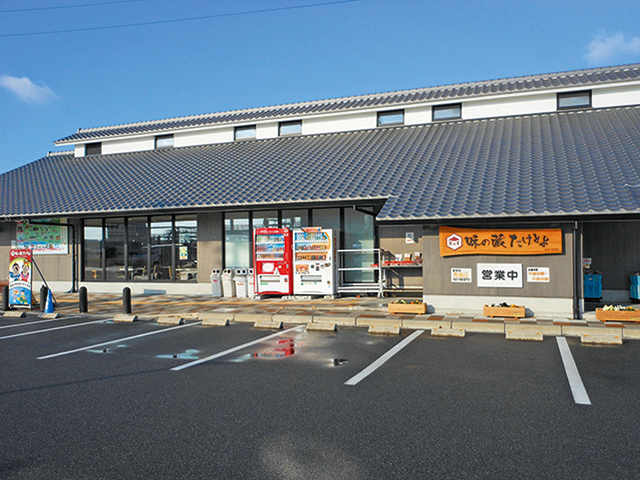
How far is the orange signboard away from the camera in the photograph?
36.0 ft

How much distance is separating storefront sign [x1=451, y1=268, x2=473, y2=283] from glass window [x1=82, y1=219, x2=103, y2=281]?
13382mm

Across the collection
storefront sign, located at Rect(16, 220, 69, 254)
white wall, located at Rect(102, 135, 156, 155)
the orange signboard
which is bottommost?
the orange signboard

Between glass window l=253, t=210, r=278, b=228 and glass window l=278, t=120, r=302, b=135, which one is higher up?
glass window l=278, t=120, r=302, b=135

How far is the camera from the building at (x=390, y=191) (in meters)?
11.3

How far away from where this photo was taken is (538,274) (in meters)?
11.1

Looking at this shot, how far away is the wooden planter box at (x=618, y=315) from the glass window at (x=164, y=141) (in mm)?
17934

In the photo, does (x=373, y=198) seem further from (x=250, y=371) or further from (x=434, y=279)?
(x=250, y=371)

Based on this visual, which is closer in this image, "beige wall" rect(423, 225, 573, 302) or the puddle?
the puddle

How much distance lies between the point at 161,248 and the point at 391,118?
32.1 feet

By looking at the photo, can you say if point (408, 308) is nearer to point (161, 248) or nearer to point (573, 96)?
point (161, 248)

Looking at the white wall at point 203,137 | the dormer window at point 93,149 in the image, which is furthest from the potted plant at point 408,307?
the dormer window at point 93,149

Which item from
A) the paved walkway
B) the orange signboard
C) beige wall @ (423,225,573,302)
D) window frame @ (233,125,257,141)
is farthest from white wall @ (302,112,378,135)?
the orange signboard

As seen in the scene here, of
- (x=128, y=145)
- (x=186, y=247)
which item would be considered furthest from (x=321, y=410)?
(x=128, y=145)

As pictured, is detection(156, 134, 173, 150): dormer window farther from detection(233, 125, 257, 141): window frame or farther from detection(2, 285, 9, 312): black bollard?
detection(2, 285, 9, 312): black bollard
